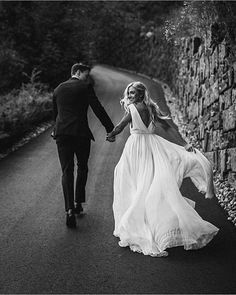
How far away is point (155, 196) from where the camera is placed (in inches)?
188

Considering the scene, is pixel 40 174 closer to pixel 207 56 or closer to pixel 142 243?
pixel 142 243

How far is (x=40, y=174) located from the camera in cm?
827

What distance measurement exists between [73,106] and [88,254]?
79.3 inches

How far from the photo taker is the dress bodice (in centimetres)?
519

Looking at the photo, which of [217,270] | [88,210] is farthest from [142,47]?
[217,270]

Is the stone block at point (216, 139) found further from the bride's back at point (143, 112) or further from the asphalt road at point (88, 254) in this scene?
the bride's back at point (143, 112)

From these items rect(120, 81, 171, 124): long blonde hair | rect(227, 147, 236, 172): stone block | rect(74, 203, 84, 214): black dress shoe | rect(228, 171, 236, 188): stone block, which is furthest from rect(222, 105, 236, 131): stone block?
rect(74, 203, 84, 214): black dress shoe

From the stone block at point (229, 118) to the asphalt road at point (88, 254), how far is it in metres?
1.27

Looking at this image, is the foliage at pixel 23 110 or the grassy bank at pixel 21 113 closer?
the grassy bank at pixel 21 113

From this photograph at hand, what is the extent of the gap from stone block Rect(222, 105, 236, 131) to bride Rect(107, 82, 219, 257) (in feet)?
6.56

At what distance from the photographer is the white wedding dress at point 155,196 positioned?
4.63 m

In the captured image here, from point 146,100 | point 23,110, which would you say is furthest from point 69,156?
point 23,110

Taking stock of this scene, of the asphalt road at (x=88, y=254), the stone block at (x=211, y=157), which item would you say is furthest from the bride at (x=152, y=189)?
the stone block at (x=211, y=157)

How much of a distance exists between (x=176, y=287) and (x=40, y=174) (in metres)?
4.94
